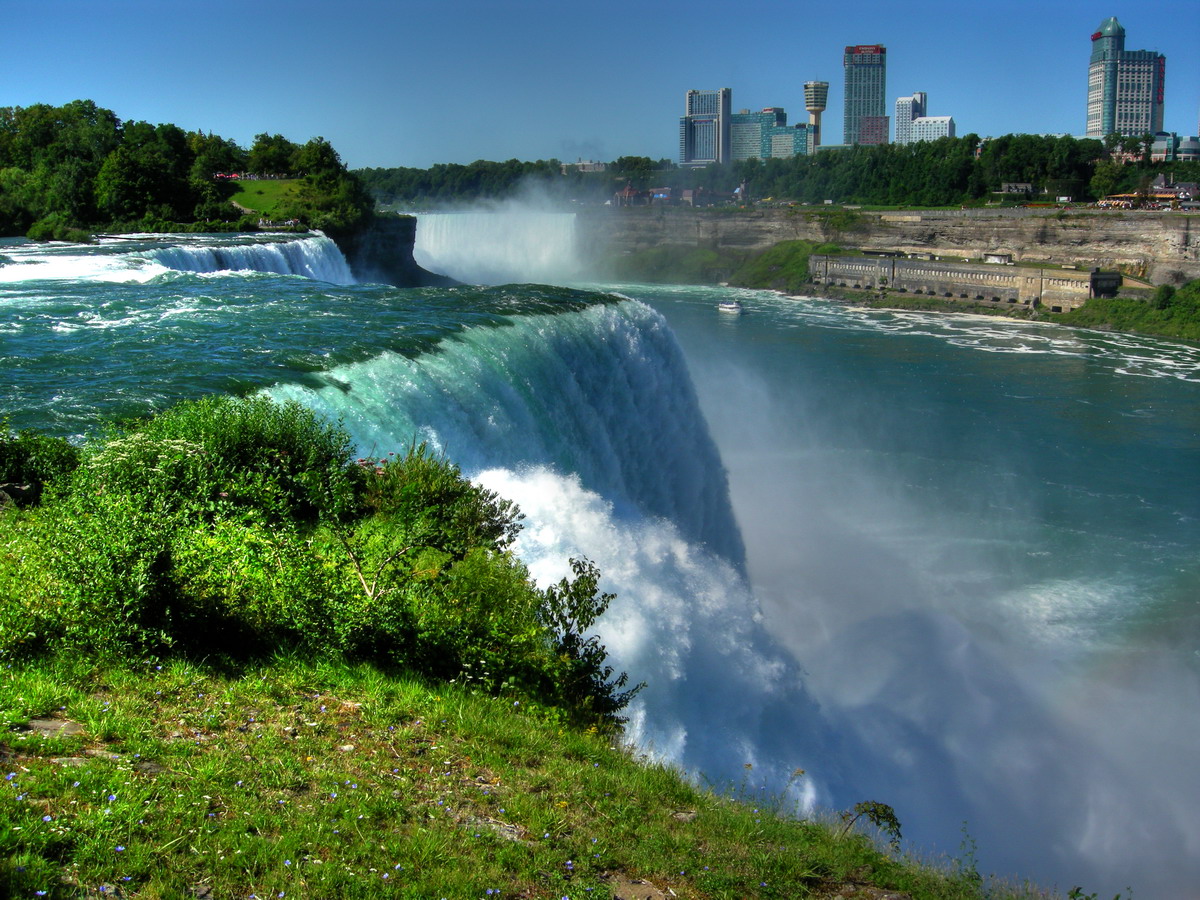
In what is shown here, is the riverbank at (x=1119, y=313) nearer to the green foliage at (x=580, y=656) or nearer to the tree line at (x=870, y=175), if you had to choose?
the tree line at (x=870, y=175)

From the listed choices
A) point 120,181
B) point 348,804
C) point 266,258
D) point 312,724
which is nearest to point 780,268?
point 120,181

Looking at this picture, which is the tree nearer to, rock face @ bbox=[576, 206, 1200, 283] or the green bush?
rock face @ bbox=[576, 206, 1200, 283]

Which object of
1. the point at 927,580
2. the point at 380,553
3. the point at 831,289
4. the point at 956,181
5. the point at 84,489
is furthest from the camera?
the point at 956,181

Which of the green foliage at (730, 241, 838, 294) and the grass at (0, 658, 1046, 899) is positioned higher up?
the green foliage at (730, 241, 838, 294)

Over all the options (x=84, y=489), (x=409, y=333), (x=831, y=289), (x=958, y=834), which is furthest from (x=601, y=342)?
(x=831, y=289)

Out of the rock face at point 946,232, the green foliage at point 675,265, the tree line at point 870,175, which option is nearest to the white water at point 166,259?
the green foliage at point 675,265

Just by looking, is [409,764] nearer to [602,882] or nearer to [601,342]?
[602,882]

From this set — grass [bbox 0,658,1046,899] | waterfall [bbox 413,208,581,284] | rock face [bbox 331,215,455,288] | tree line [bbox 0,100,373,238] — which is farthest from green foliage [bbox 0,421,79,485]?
waterfall [bbox 413,208,581,284]
